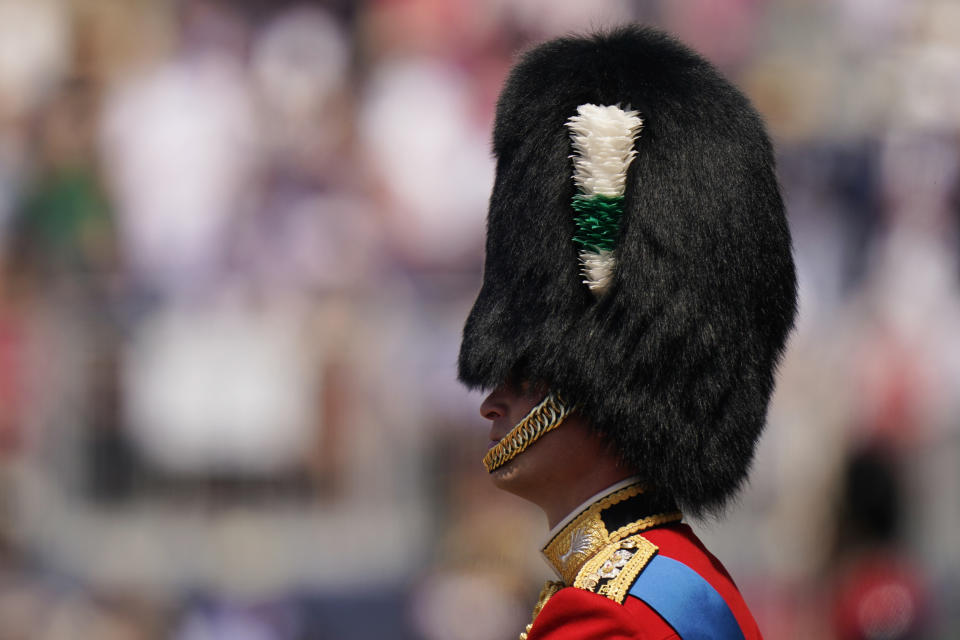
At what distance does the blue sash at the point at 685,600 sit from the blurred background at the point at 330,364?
4.11 meters

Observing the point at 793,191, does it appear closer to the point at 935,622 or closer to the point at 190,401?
the point at 935,622

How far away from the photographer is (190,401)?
Answer: 24.9ft

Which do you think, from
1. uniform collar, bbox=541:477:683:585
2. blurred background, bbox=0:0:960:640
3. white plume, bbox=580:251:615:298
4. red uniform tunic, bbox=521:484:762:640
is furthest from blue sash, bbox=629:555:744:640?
blurred background, bbox=0:0:960:640

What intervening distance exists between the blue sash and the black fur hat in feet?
0.62

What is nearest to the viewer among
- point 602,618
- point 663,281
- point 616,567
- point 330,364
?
point 602,618

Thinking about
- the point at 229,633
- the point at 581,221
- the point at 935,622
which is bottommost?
the point at 229,633

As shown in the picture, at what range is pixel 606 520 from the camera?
8.82 feet

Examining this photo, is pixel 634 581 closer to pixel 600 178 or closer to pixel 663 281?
pixel 663 281

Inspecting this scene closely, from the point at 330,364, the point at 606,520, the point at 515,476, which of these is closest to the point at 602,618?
the point at 606,520

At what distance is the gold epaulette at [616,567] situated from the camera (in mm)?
2516

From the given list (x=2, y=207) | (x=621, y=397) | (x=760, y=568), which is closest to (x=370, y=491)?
(x=760, y=568)

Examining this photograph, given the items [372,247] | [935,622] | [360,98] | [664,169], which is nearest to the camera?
[664,169]

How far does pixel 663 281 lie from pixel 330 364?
16.5ft

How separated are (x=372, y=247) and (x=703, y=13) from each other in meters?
2.48
